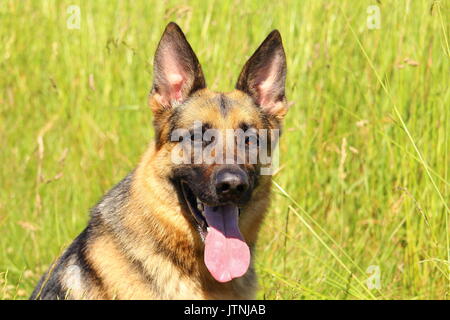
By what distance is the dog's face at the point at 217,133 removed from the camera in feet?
11.7

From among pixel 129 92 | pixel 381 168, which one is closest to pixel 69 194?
pixel 129 92

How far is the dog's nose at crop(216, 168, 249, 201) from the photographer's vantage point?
11.3 ft

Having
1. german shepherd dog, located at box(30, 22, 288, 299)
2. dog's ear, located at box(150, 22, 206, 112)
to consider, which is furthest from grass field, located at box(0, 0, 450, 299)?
dog's ear, located at box(150, 22, 206, 112)

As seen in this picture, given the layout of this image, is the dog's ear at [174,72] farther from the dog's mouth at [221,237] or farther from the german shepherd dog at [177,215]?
the dog's mouth at [221,237]

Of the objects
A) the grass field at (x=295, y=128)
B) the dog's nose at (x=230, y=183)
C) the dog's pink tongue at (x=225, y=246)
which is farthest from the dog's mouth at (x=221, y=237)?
the grass field at (x=295, y=128)

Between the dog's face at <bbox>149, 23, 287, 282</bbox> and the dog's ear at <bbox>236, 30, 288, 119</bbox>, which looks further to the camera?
the dog's ear at <bbox>236, 30, 288, 119</bbox>

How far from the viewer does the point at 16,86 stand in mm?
6340

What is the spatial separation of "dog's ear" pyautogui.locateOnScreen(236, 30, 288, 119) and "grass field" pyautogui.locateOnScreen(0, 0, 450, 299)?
46 cm

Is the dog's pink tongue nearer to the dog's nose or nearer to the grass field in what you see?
the dog's nose

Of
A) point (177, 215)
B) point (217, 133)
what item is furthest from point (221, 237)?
point (217, 133)

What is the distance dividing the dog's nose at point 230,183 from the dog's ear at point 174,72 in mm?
718

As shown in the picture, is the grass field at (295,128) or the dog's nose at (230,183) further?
the grass field at (295,128)
